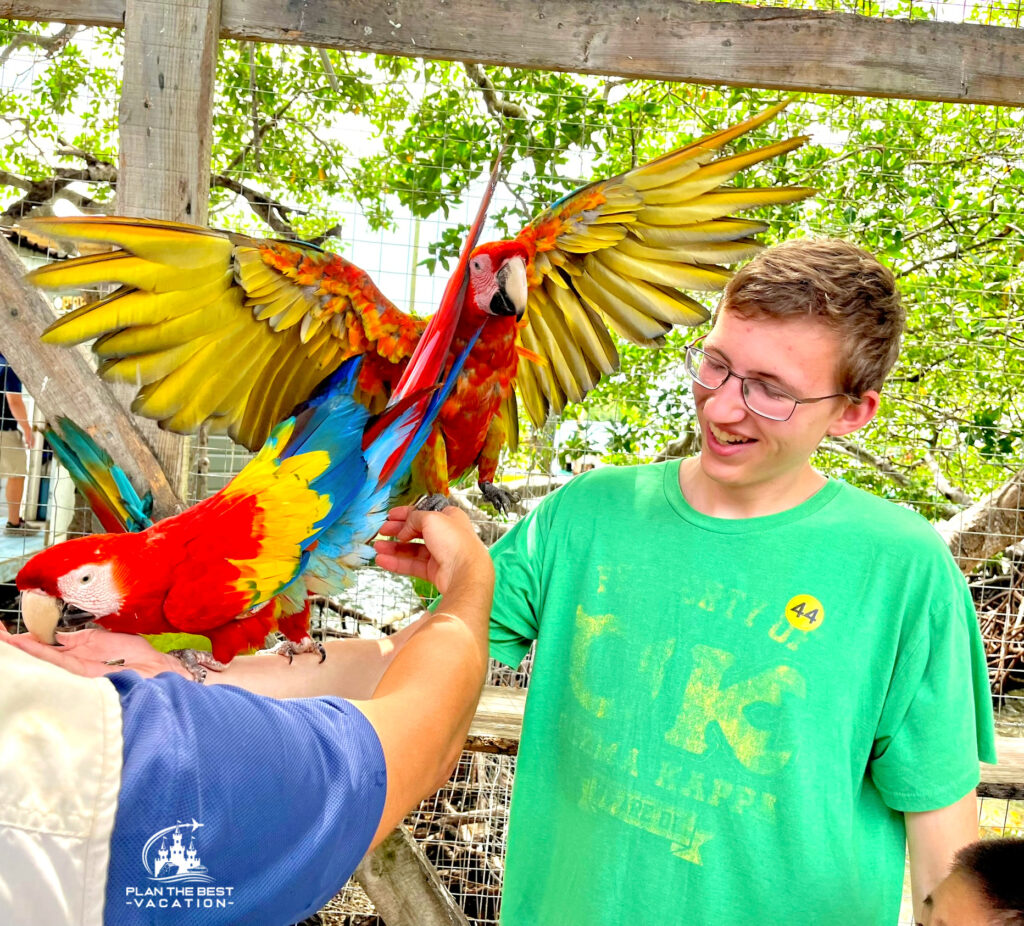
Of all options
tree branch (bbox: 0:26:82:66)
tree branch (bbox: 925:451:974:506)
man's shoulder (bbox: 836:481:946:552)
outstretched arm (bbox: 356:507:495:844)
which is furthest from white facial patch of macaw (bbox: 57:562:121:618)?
tree branch (bbox: 925:451:974:506)

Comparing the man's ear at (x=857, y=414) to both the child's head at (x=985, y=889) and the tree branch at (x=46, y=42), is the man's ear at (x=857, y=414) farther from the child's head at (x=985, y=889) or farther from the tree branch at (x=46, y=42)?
the tree branch at (x=46, y=42)

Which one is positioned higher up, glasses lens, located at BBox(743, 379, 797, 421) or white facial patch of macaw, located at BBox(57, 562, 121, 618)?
glasses lens, located at BBox(743, 379, 797, 421)

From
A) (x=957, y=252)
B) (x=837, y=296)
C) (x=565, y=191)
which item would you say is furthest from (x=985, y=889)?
(x=957, y=252)

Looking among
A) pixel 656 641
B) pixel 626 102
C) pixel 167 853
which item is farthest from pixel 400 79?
pixel 167 853

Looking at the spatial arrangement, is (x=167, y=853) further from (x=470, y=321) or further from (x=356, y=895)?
(x=356, y=895)

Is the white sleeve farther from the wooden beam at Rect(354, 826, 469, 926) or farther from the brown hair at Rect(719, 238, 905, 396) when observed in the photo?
the wooden beam at Rect(354, 826, 469, 926)

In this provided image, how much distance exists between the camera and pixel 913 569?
2.92ft

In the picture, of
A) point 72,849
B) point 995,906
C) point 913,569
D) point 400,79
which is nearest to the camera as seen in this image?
point 72,849

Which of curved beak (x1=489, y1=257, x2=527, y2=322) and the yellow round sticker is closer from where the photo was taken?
the yellow round sticker

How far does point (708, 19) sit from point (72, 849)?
141 centimetres

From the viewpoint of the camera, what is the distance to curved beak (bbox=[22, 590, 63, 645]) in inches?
41.9

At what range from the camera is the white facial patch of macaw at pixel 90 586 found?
1077 millimetres

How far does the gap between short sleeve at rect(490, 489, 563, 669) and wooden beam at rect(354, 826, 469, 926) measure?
63 centimetres

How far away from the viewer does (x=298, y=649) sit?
1.16 meters
